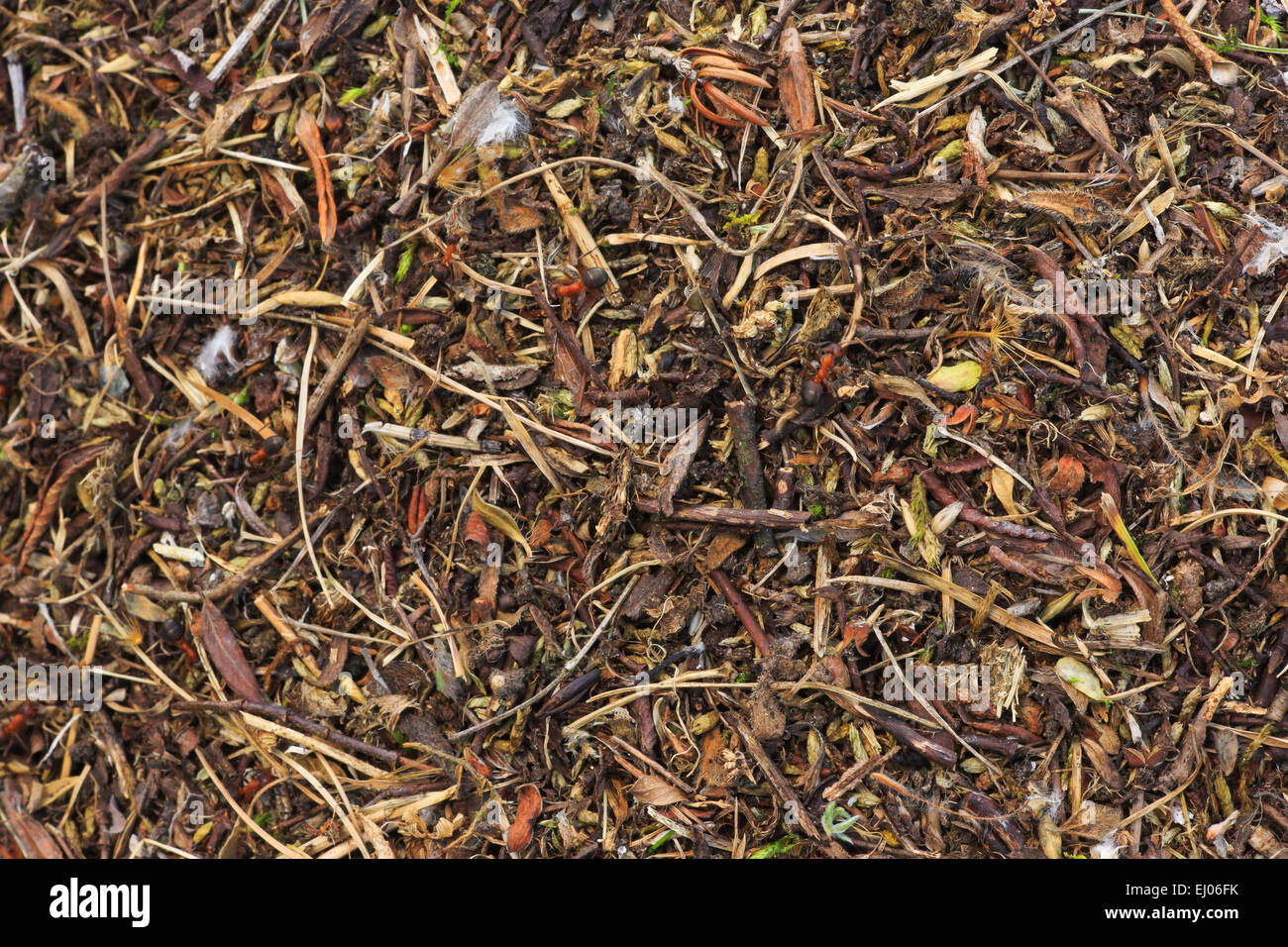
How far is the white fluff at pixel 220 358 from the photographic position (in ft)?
7.41

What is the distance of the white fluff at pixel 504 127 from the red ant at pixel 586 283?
1.35 feet

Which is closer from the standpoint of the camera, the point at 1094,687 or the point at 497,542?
the point at 1094,687

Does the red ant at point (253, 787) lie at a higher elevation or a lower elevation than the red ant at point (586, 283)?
lower

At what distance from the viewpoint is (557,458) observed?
2000mm

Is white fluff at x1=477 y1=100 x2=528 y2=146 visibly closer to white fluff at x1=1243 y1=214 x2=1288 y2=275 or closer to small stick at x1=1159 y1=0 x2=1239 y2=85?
small stick at x1=1159 y1=0 x2=1239 y2=85

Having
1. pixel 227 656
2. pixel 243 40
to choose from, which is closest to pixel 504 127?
pixel 243 40

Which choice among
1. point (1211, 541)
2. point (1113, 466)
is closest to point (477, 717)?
point (1113, 466)

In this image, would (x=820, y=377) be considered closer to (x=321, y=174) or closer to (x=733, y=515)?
(x=733, y=515)

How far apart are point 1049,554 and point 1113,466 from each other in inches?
9.9

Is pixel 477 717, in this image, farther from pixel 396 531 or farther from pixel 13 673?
pixel 13 673

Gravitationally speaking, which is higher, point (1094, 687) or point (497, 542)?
point (497, 542)

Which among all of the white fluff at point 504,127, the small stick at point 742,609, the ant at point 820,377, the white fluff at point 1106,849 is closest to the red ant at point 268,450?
the white fluff at point 504,127

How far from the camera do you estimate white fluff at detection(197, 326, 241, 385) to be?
2260mm

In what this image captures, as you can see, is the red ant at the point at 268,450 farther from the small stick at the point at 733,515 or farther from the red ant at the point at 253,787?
the small stick at the point at 733,515
